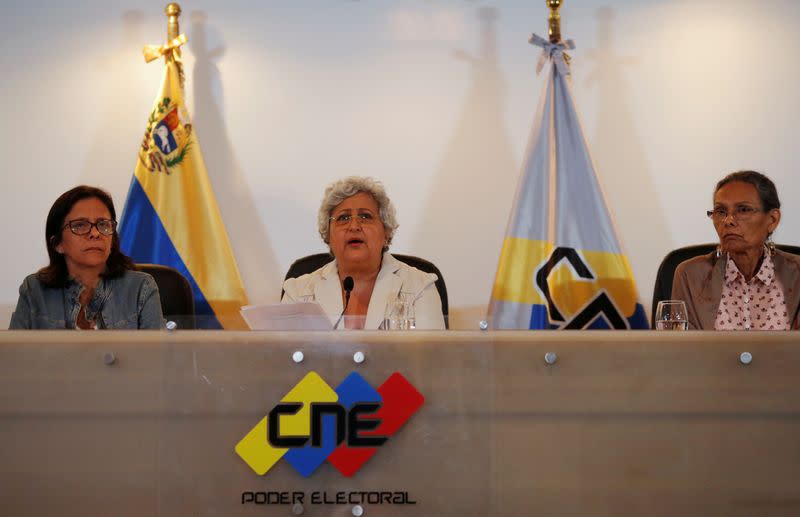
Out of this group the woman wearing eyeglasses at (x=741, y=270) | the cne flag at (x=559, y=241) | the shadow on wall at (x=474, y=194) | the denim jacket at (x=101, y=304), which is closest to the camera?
the denim jacket at (x=101, y=304)

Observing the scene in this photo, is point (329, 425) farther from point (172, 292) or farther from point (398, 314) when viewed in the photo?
point (172, 292)

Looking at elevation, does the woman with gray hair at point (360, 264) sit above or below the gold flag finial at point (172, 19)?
below

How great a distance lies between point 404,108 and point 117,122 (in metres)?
1.43

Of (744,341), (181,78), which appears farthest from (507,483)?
(181,78)

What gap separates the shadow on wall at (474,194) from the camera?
4129 millimetres

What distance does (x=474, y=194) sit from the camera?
415cm

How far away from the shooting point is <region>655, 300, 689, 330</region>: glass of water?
206 cm

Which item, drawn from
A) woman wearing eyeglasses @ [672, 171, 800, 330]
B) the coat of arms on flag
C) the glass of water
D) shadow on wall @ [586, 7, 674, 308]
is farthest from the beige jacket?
the coat of arms on flag

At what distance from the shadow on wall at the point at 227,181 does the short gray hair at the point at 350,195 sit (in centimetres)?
112

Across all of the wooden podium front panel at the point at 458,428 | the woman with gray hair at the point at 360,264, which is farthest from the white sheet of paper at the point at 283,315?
the woman with gray hair at the point at 360,264

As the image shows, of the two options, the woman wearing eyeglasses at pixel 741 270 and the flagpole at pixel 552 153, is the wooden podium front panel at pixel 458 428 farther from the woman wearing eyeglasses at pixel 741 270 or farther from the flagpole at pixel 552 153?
the flagpole at pixel 552 153

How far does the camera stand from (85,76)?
4293 mm

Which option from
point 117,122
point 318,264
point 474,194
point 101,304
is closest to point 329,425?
point 101,304

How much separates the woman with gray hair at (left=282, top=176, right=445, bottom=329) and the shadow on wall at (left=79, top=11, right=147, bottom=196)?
5.10 feet
